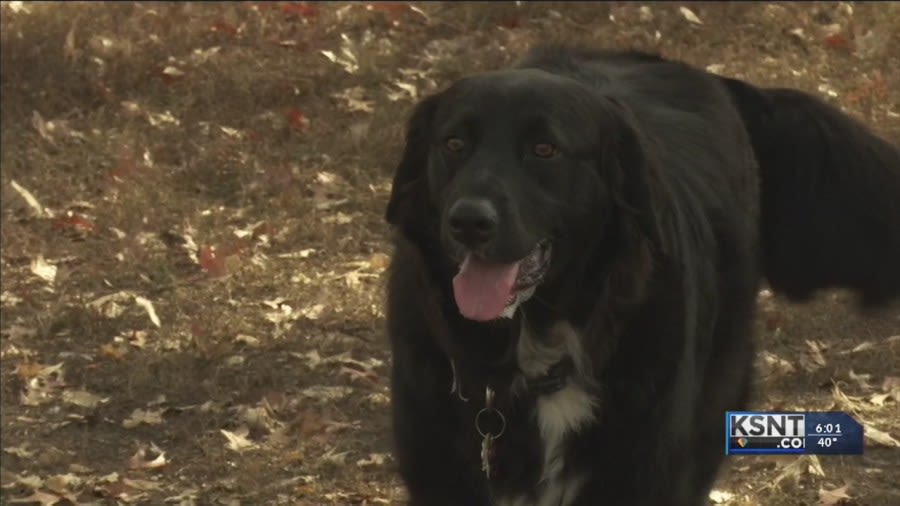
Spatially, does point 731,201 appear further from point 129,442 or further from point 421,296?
point 129,442

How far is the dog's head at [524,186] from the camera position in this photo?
4184 mm

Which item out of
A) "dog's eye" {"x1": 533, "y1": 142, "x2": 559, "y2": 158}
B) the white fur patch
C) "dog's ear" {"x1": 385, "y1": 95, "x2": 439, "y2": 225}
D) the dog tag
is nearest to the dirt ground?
the dog tag

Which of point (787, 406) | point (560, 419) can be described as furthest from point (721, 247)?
point (787, 406)

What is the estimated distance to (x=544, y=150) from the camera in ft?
14.2

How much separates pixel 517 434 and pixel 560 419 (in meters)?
0.13

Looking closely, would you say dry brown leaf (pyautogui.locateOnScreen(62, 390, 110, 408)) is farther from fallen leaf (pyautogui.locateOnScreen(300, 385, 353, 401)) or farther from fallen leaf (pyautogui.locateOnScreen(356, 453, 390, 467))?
fallen leaf (pyautogui.locateOnScreen(356, 453, 390, 467))

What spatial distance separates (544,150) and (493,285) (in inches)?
15.5

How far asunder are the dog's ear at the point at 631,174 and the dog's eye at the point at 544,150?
0.18m

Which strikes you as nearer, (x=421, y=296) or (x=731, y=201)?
(x=421, y=296)

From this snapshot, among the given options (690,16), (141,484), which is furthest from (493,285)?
(690,16)

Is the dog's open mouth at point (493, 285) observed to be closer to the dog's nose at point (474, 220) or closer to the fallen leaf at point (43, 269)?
the dog's nose at point (474, 220)

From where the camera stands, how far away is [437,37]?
472 inches

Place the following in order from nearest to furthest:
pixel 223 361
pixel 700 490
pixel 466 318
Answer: pixel 466 318 < pixel 700 490 < pixel 223 361

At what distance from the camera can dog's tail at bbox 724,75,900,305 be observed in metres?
5.71
